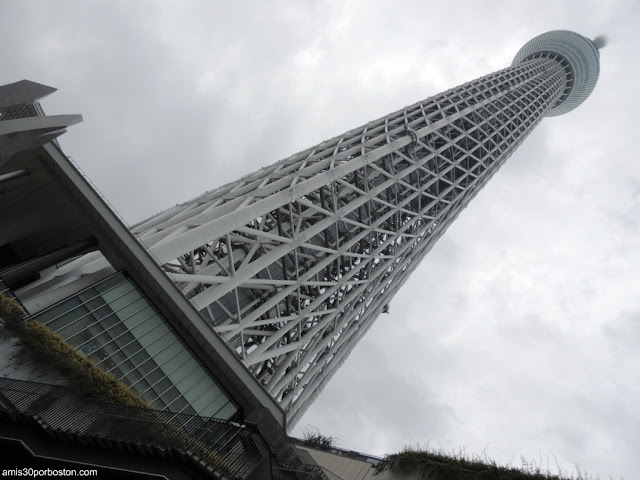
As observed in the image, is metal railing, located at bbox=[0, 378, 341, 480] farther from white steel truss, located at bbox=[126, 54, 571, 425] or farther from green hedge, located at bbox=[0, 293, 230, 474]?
white steel truss, located at bbox=[126, 54, 571, 425]

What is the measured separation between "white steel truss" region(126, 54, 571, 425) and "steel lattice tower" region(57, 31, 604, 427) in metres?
0.12

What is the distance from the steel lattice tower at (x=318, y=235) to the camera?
2262cm

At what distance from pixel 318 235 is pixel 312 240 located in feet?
2.23

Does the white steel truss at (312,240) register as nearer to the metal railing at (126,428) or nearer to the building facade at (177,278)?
the building facade at (177,278)

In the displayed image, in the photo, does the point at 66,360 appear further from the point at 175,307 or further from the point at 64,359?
the point at 175,307

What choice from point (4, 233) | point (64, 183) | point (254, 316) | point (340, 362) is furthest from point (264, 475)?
point (340, 362)

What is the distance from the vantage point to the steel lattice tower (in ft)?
74.2

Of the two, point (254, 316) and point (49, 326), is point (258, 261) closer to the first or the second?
point (254, 316)

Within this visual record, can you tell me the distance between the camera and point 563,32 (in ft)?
401

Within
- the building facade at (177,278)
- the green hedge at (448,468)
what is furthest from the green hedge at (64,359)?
the green hedge at (448,468)

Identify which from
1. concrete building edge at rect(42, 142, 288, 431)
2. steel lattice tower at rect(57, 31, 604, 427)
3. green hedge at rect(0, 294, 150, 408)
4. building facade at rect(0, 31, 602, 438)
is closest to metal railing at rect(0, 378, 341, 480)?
green hedge at rect(0, 294, 150, 408)

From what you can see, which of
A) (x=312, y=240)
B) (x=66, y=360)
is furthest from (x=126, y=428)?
(x=312, y=240)

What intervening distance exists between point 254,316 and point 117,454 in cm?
1182

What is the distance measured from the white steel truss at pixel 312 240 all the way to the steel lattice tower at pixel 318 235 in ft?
0.40
